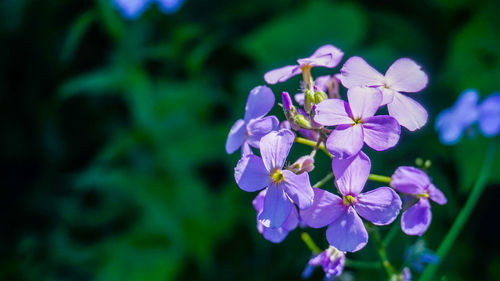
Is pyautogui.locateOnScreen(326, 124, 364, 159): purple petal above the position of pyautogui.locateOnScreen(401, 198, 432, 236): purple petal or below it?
above

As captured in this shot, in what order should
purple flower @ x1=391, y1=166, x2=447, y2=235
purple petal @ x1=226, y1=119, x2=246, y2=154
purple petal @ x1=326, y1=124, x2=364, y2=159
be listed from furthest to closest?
purple petal @ x1=226, y1=119, x2=246, y2=154, purple flower @ x1=391, y1=166, x2=447, y2=235, purple petal @ x1=326, y1=124, x2=364, y2=159

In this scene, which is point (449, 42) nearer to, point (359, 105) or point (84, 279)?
point (359, 105)

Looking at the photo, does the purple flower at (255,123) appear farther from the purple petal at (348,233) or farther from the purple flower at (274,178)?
the purple petal at (348,233)

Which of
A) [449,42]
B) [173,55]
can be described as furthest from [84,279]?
[449,42]

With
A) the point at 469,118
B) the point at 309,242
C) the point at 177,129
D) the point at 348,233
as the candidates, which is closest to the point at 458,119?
the point at 469,118

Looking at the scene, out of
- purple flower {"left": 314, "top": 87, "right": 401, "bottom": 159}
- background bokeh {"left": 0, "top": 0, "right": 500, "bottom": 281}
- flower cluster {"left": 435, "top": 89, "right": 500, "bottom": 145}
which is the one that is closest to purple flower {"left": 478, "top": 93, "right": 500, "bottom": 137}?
flower cluster {"left": 435, "top": 89, "right": 500, "bottom": 145}

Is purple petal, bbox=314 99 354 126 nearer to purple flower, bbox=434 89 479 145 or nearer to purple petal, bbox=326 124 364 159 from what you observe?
purple petal, bbox=326 124 364 159

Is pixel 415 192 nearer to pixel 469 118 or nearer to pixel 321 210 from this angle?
pixel 321 210
